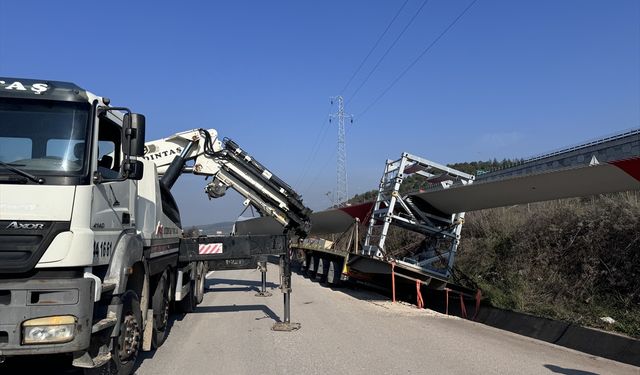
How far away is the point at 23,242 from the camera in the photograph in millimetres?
4629

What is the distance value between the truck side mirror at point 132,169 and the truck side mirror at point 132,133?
0.10 metres

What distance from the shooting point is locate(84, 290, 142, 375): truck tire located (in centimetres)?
550

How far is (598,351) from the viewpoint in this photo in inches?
358

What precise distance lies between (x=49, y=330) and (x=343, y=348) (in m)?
4.85

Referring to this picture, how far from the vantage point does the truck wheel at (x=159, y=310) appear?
791cm

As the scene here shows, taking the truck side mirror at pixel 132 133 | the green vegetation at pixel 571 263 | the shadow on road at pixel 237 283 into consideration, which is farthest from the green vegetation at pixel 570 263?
the truck side mirror at pixel 132 133

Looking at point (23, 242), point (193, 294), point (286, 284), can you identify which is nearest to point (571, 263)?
point (286, 284)

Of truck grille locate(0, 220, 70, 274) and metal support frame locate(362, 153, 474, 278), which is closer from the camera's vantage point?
truck grille locate(0, 220, 70, 274)

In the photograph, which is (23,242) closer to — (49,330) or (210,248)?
(49,330)

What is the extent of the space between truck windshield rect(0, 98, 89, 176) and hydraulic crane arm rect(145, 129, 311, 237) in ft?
23.2

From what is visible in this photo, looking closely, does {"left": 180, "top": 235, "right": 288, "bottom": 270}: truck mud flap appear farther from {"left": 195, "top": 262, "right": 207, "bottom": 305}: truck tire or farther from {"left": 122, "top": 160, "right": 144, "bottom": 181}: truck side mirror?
{"left": 122, "top": 160, "right": 144, "bottom": 181}: truck side mirror

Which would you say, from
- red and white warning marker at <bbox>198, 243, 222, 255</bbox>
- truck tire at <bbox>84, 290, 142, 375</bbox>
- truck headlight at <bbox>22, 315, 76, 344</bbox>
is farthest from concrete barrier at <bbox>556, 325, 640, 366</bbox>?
truck headlight at <bbox>22, 315, 76, 344</bbox>

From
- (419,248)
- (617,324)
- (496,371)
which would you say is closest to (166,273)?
(496,371)

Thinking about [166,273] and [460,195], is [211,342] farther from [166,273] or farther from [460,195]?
[460,195]
